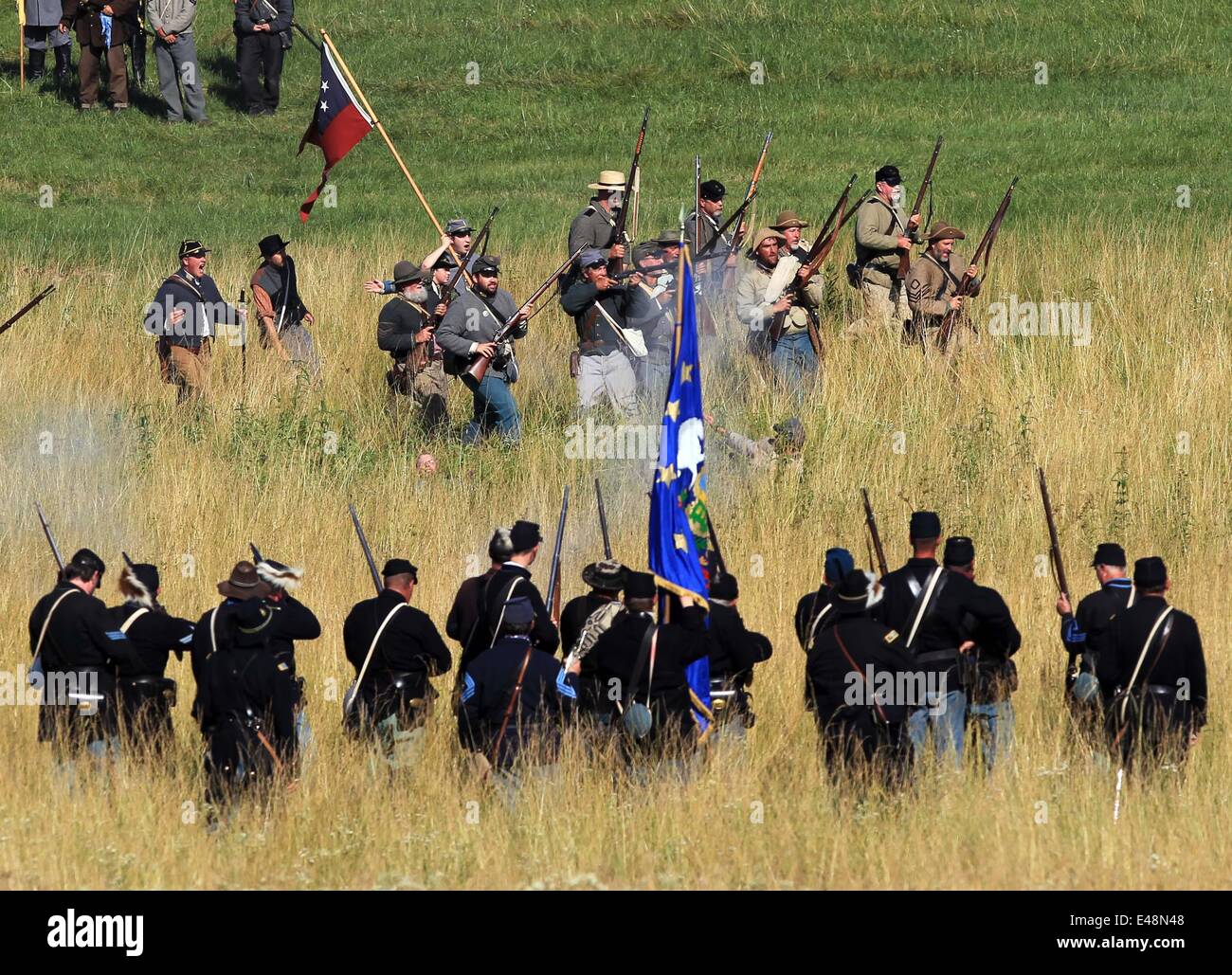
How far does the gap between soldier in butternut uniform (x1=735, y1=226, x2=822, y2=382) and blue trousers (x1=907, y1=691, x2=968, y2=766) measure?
6.29m

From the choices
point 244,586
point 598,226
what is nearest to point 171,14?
point 598,226

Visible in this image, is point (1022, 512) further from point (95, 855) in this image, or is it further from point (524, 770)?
point (95, 855)

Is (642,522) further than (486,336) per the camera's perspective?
No

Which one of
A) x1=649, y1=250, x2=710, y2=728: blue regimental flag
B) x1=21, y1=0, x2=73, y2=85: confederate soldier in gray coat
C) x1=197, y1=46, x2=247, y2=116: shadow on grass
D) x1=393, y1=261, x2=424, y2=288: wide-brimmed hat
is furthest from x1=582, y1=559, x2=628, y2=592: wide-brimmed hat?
x1=21, y1=0, x2=73, y2=85: confederate soldier in gray coat

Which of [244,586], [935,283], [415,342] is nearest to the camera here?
[244,586]

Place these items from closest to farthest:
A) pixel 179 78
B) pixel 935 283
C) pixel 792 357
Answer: pixel 792 357, pixel 935 283, pixel 179 78

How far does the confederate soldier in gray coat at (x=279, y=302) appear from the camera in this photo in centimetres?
1673

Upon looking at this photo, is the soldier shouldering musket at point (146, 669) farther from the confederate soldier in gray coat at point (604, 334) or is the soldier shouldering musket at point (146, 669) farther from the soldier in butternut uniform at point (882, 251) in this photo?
the soldier in butternut uniform at point (882, 251)

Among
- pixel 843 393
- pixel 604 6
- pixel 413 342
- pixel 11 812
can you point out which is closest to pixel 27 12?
pixel 604 6

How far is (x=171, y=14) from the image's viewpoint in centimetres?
2461

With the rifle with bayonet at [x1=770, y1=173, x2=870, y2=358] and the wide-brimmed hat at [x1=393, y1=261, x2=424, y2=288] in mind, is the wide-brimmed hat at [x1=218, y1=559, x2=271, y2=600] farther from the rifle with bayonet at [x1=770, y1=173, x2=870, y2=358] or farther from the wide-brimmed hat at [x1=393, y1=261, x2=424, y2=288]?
the rifle with bayonet at [x1=770, y1=173, x2=870, y2=358]

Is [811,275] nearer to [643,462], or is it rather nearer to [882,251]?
[882,251]

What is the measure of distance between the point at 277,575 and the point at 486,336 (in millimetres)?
5391

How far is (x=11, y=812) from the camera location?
9.97 meters
